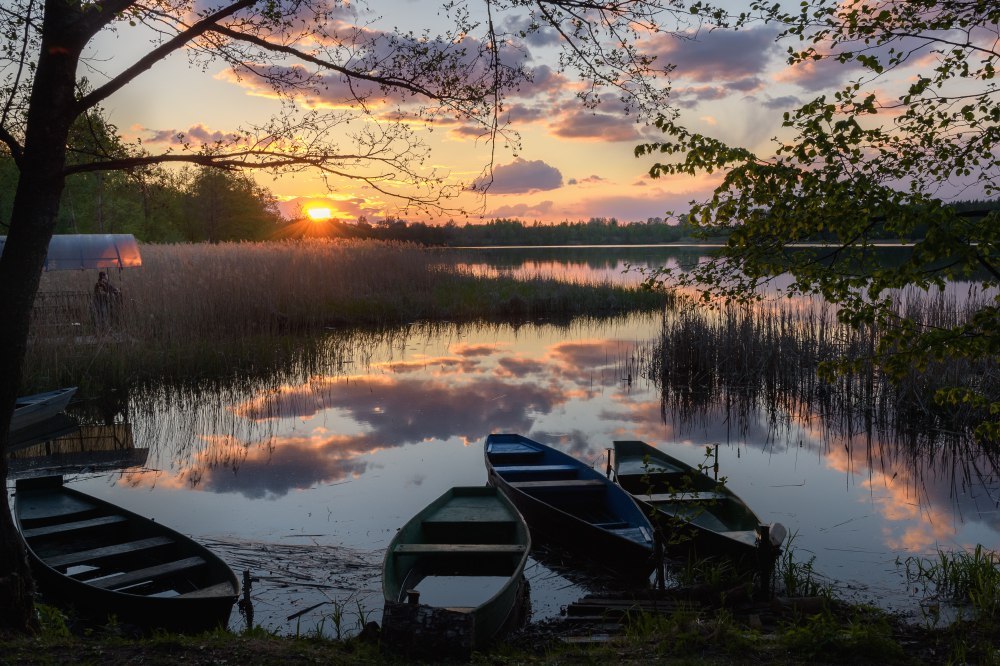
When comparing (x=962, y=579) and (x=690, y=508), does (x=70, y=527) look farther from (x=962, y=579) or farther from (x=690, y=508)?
(x=962, y=579)

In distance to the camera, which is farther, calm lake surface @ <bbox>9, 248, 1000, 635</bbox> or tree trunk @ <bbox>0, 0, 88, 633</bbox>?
calm lake surface @ <bbox>9, 248, 1000, 635</bbox>

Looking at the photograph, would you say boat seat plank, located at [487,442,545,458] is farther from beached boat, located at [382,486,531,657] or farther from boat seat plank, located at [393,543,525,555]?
boat seat plank, located at [393,543,525,555]

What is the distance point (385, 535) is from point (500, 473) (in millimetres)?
1672

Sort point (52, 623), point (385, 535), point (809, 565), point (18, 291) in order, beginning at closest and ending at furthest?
point (18, 291) → point (52, 623) → point (809, 565) → point (385, 535)

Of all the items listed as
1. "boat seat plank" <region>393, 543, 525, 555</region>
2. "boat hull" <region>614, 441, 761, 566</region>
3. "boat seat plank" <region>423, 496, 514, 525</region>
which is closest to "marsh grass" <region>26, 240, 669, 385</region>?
"boat seat plank" <region>423, 496, 514, 525</region>

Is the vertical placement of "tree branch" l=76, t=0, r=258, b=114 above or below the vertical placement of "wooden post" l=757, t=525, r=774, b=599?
above

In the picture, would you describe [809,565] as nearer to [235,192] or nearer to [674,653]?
[674,653]

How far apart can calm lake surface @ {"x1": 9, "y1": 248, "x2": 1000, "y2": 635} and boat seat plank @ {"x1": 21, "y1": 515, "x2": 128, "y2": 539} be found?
0.98m

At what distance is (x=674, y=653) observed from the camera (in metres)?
4.69

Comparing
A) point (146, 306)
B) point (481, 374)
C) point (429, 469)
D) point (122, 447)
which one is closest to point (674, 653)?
point (429, 469)

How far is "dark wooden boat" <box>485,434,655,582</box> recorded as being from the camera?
22.0 ft

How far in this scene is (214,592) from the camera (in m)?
5.54

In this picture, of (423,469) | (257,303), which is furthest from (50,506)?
(257,303)

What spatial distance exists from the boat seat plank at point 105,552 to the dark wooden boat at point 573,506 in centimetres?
352
